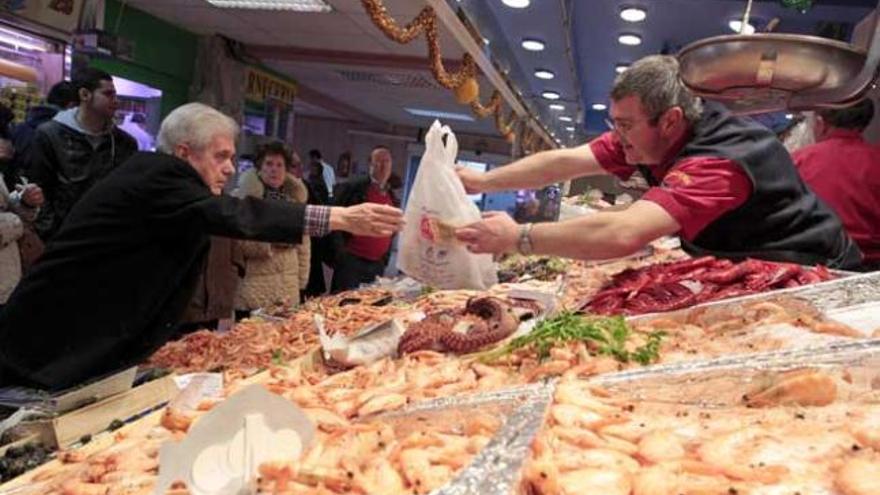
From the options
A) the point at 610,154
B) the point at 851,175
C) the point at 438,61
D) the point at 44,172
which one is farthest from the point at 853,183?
the point at 44,172

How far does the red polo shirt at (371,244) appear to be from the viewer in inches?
301

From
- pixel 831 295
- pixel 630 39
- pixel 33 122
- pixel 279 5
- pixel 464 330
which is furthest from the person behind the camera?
pixel 630 39

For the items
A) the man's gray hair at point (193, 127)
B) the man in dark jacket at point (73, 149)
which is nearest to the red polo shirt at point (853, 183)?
the man's gray hair at point (193, 127)

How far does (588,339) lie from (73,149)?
4.81 meters

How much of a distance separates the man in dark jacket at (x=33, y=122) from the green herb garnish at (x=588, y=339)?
4.77 meters

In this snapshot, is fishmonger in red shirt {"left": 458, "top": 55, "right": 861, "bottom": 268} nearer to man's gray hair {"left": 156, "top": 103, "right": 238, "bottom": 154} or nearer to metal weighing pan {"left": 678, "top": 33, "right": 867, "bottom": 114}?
metal weighing pan {"left": 678, "top": 33, "right": 867, "bottom": 114}

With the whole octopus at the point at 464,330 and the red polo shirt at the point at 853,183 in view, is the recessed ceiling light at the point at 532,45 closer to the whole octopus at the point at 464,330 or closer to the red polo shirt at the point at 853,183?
the red polo shirt at the point at 853,183

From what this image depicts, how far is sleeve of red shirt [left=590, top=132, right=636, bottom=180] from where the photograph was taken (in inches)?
148

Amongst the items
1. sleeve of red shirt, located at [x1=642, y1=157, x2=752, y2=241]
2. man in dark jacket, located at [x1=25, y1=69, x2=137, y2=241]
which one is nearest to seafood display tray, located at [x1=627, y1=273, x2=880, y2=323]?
sleeve of red shirt, located at [x1=642, y1=157, x2=752, y2=241]

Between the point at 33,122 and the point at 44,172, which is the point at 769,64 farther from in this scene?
the point at 33,122

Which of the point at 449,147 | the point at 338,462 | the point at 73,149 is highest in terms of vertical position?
the point at 449,147

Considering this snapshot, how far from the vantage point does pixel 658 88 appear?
9.26 feet

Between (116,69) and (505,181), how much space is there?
290 inches

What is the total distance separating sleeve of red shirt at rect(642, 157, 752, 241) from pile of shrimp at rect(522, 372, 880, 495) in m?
1.25
